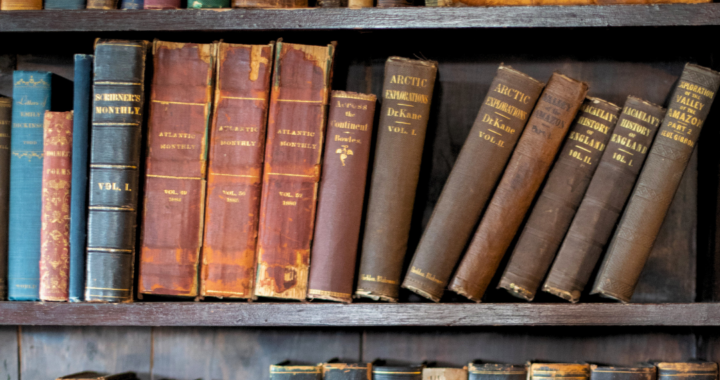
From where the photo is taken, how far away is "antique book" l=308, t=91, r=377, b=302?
2.23 feet

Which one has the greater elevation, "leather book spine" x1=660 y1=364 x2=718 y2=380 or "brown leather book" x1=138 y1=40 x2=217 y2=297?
"brown leather book" x1=138 y1=40 x2=217 y2=297

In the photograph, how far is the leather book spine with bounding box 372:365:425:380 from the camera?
72 centimetres

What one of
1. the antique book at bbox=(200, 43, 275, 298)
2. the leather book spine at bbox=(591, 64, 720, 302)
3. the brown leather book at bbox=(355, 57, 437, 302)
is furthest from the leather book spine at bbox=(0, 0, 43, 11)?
the leather book spine at bbox=(591, 64, 720, 302)

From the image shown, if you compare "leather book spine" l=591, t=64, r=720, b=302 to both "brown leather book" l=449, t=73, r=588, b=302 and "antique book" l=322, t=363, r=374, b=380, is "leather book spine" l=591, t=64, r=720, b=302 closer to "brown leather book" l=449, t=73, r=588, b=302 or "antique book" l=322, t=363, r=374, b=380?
"brown leather book" l=449, t=73, r=588, b=302

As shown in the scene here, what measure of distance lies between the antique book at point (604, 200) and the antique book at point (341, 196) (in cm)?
27

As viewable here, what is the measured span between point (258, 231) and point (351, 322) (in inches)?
7.0

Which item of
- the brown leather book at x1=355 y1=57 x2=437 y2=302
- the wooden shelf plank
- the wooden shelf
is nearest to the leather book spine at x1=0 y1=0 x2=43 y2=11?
the wooden shelf

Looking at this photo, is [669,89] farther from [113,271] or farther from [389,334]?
[113,271]

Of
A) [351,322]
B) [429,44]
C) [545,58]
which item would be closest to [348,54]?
[429,44]

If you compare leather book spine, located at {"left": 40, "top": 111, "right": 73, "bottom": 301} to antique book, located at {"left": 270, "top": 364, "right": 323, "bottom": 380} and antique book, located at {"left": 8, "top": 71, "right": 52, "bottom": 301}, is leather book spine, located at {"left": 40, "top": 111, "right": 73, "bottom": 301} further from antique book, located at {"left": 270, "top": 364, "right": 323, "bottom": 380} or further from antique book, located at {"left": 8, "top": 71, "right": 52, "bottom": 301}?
antique book, located at {"left": 270, "top": 364, "right": 323, "bottom": 380}

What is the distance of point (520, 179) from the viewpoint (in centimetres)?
69

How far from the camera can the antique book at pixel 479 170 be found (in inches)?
26.9

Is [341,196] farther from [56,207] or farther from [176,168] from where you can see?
[56,207]

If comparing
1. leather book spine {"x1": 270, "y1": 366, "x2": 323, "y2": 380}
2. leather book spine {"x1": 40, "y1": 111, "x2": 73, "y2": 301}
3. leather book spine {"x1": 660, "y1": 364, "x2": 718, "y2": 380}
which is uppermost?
leather book spine {"x1": 40, "y1": 111, "x2": 73, "y2": 301}
